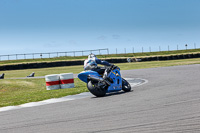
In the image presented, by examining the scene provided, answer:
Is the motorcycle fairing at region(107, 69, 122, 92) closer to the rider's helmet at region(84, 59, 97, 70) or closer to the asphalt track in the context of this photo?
the rider's helmet at region(84, 59, 97, 70)

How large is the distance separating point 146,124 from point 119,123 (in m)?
0.51

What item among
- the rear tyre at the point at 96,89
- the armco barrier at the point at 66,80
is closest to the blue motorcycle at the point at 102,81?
the rear tyre at the point at 96,89

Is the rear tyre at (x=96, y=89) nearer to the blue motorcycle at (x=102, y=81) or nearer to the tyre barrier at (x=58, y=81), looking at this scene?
the blue motorcycle at (x=102, y=81)

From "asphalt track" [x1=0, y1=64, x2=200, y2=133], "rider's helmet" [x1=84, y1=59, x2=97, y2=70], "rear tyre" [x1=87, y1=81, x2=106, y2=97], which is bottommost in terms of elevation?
"asphalt track" [x1=0, y1=64, x2=200, y2=133]

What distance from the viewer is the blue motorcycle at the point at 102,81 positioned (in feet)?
37.7

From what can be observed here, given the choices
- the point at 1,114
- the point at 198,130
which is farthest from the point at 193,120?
the point at 1,114

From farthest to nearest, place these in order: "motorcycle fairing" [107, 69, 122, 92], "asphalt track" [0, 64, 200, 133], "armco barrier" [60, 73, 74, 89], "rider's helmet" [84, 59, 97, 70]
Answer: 1. "armco barrier" [60, 73, 74, 89]
2. "motorcycle fairing" [107, 69, 122, 92]
3. "rider's helmet" [84, 59, 97, 70]
4. "asphalt track" [0, 64, 200, 133]

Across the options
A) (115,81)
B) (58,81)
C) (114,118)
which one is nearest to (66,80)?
(58,81)

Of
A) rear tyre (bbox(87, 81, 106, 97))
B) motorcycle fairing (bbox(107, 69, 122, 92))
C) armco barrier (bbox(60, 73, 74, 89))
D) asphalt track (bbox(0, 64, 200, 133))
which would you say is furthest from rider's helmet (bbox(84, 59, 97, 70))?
armco barrier (bbox(60, 73, 74, 89))

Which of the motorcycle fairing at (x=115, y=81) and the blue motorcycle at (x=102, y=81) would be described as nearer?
the blue motorcycle at (x=102, y=81)

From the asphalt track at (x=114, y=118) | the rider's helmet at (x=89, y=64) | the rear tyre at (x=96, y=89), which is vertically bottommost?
the asphalt track at (x=114, y=118)

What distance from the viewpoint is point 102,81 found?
1167 centimetres

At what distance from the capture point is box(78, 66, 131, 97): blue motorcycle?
11500 millimetres

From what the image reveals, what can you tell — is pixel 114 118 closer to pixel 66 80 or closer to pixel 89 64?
pixel 89 64
